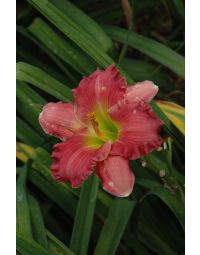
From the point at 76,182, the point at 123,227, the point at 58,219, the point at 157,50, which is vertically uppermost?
the point at 157,50

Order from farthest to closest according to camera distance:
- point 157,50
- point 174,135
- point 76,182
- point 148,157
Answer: point 157,50 < point 174,135 < point 148,157 < point 76,182

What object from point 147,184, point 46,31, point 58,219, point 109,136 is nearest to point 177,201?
Answer: point 147,184

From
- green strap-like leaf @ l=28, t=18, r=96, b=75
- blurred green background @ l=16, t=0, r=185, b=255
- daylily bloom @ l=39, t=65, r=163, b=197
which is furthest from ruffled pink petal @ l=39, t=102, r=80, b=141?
green strap-like leaf @ l=28, t=18, r=96, b=75

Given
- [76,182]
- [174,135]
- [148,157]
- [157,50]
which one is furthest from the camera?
[157,50]

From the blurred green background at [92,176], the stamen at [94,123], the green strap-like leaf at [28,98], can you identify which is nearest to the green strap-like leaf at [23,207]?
the blurred green background at [92,176]

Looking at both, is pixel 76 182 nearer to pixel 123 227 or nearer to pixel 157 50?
pixel 123 227

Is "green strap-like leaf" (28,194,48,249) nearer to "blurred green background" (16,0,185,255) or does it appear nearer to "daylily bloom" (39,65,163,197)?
"blurred green background" (16,0,185,255)
